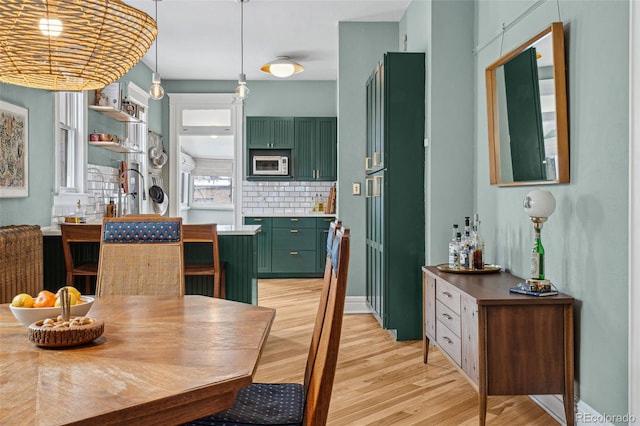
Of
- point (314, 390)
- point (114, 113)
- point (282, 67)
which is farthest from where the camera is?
point (282, 67)

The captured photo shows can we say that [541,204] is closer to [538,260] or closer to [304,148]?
[538,260]

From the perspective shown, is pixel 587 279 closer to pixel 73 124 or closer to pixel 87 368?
pixel 87 368

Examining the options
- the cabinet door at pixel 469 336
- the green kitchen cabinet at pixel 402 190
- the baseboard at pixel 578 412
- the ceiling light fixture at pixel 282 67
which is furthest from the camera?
the ceiling light fixture at pixel 282 67

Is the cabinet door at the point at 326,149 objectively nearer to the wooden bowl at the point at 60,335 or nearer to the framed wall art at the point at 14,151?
the framed wall art at the point at 14,151

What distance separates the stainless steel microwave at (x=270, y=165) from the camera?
8281mm

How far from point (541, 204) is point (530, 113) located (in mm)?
629

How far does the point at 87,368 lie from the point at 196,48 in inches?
228

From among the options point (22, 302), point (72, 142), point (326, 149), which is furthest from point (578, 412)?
point (326, 149)

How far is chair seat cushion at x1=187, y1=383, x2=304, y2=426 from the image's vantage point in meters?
1.66

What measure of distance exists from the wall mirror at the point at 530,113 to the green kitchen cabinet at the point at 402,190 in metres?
0.84

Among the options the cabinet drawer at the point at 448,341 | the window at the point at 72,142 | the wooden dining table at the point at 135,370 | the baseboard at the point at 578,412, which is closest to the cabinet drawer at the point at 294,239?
the window at the point at 72,142

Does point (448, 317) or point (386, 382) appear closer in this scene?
point (448, 317)

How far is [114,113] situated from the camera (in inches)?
234

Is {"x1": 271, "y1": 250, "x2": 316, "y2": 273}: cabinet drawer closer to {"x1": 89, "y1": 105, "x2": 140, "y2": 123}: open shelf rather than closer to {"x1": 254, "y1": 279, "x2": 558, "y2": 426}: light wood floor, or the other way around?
{"x1": 89, "y1": 105, "x2": 140, "y2": 123}: open shelf
